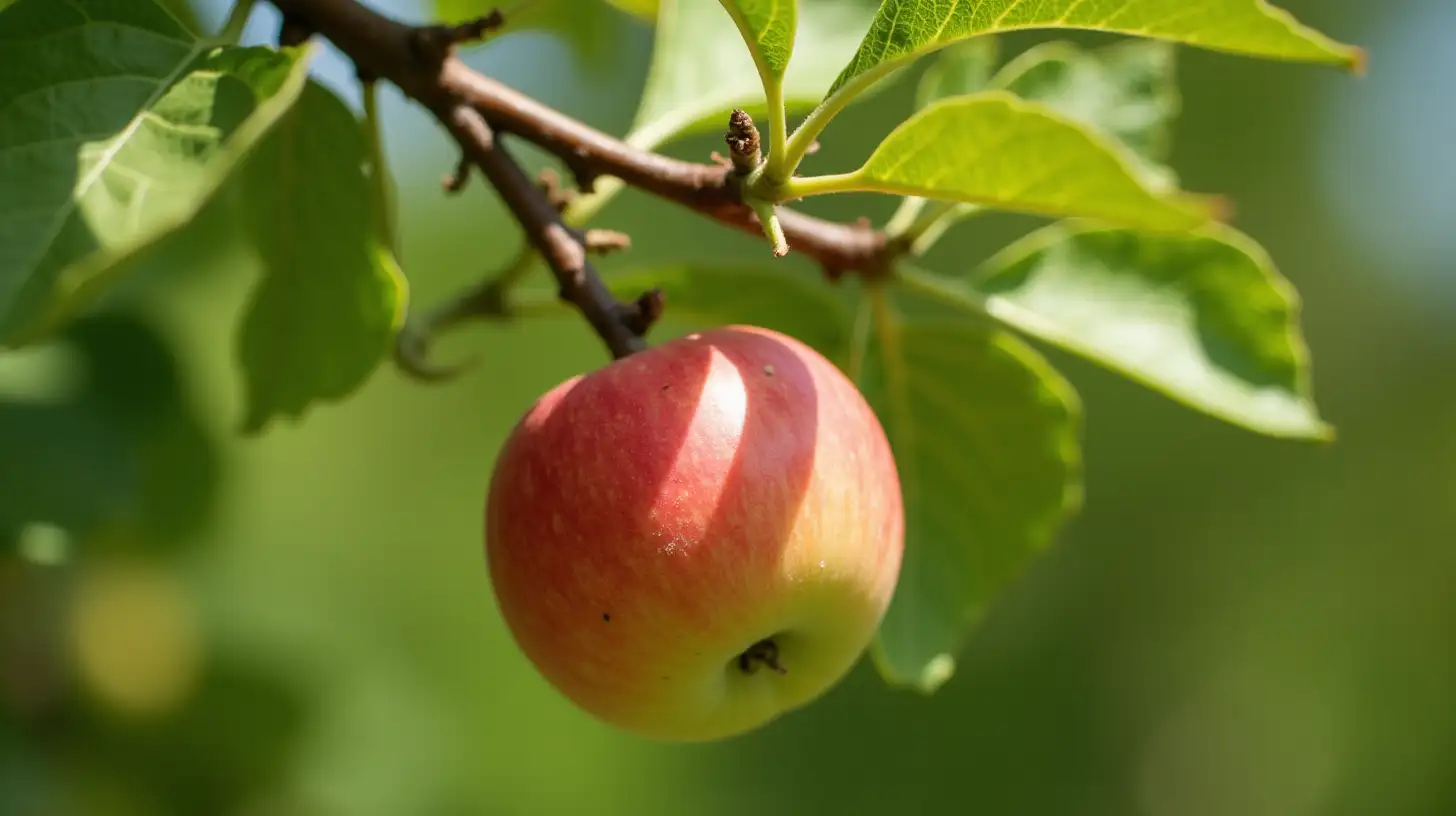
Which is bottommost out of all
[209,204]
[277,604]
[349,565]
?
[349,565]

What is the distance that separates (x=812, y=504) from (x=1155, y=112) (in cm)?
81

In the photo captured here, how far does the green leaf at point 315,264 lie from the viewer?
3.53 feet

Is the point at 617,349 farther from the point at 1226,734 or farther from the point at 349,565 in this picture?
the point at 1226,734

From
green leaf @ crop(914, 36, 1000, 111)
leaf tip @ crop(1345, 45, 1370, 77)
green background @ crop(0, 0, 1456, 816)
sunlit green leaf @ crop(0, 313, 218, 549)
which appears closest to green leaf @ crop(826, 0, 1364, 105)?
leaf tip @ crop(1345, 45, 1370, 77)

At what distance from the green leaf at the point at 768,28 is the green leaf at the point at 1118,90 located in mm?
607

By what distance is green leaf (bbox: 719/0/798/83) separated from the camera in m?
0.77

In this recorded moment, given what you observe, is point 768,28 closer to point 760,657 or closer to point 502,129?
point 502,129

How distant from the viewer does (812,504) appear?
2.77 ft

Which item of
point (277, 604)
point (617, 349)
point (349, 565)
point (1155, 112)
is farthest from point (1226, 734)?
point (617, 349)

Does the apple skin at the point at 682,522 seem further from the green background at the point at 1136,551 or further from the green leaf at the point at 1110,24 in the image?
the green background at the point at 1136,551

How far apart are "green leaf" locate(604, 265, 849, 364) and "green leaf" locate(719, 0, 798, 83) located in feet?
1.29

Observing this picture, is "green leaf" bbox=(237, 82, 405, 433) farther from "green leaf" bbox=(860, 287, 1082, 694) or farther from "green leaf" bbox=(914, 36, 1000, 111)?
"green leaf" bbox=(914, 36, 1000, 111)

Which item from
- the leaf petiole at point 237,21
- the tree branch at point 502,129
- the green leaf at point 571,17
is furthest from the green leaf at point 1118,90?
the leaf petiole at point 237,21

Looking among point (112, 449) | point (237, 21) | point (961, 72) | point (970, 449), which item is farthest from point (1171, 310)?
point (112, 449)
